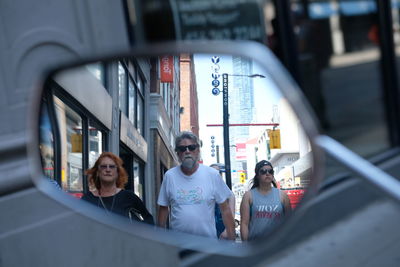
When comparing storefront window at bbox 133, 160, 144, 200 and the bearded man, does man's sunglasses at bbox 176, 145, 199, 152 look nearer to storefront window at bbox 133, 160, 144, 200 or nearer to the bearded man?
the bearded man

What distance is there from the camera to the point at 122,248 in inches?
65.7

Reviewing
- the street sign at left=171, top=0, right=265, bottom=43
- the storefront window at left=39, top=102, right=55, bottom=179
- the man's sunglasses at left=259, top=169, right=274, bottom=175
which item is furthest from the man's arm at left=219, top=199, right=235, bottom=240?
the street sign at left=171, top=0, right=265, bottom=43

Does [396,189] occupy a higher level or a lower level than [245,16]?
lower

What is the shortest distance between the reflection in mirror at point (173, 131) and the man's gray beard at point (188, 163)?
0.06 feet

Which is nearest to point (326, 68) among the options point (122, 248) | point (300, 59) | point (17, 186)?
point (300, 59)

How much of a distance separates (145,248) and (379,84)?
52.7 inches

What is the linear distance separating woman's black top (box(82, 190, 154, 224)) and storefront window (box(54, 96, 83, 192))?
59 millimetres

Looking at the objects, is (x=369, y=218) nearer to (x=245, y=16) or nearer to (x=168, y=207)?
(x=168, y=207)

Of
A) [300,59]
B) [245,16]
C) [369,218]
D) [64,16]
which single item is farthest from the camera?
[64,16]

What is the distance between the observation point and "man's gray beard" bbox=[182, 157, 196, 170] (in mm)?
1195

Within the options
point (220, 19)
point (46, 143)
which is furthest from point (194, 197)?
point (220, 19)

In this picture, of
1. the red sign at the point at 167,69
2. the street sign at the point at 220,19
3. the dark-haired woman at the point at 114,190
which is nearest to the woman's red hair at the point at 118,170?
the dark-haired woman at the point at 114,190

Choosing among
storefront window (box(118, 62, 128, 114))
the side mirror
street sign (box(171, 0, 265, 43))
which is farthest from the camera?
Answer: street sign (box(171, 0, 265, 43))

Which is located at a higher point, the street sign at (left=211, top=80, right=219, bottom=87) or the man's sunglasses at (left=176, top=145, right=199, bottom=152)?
the street sign at (left=211, top=80, right=219, bottom=87)
